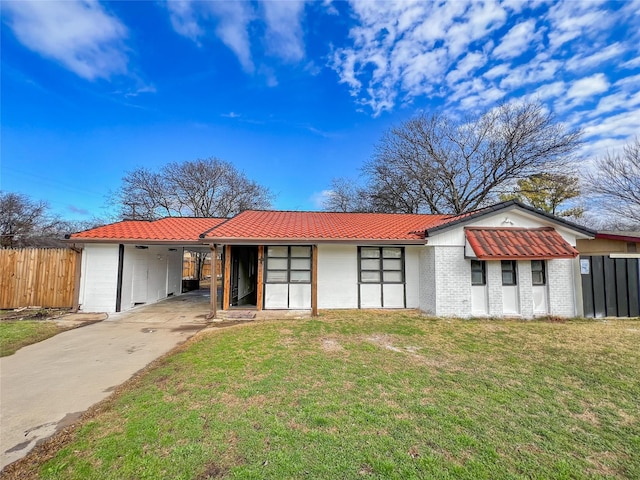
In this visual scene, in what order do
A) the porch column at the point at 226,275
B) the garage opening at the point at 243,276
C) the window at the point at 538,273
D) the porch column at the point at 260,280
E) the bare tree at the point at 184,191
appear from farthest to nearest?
1. the bare tree at the point at 184,191
2. the garage opening at the point at 243,276
3. the porch column at the point at 260,280
4. the porch column at the point at 226,275
5. the window at the point at 538,273

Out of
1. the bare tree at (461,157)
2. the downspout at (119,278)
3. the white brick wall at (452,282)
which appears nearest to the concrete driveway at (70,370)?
the downspout at (119,278)

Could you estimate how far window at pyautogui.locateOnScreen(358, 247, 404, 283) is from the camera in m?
9.91

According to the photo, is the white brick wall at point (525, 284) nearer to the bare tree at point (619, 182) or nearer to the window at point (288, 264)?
the window at point (288, 264)

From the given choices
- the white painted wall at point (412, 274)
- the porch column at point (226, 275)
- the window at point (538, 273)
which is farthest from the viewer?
the white painted wall at point (412, 274)

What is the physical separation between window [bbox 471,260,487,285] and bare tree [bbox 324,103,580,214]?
14.2 metres

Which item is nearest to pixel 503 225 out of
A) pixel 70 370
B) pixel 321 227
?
pixel 321 227

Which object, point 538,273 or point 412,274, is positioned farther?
point 412,274

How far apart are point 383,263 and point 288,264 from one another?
3.35 metres

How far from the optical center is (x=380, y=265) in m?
9.96

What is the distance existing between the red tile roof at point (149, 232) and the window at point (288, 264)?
251 centimetres

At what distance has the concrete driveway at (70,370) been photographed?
3062 millimetres

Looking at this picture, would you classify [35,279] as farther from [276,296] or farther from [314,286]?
[314,286]

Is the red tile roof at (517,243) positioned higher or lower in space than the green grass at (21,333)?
higher

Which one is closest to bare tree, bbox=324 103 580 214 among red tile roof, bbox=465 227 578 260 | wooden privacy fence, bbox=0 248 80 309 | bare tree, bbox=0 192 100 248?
red tile roof, bbox=465 227 578 260
